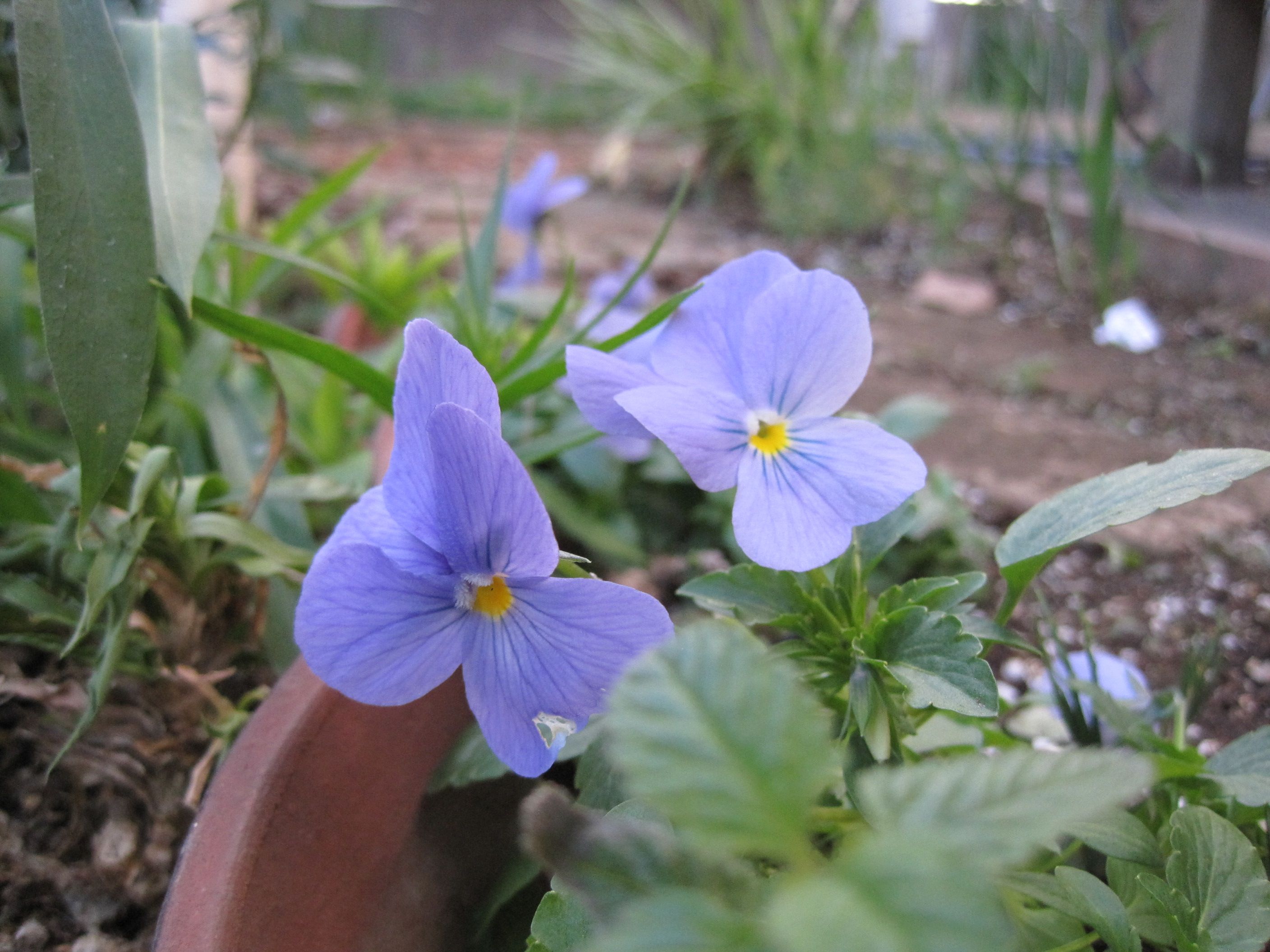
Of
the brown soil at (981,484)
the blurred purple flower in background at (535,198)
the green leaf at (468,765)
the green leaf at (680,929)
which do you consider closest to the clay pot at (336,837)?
the green leaf at (468,765)

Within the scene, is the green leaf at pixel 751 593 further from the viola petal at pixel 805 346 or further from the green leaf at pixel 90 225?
the green leaf at pixel 90 225

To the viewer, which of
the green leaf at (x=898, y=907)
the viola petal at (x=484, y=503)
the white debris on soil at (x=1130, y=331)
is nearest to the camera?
the green leaf at (x=898, y=907)

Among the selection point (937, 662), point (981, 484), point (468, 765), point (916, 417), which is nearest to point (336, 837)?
point (468, 765)

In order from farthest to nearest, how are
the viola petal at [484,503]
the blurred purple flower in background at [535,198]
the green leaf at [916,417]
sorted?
1. the blurred purple flower in background at [535,198]
2. the green leaf at [916,417]
3. the viola petal at [484,503]

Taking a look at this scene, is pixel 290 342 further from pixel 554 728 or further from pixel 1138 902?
pixel 1138 902

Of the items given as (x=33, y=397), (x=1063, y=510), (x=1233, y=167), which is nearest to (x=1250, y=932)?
(x=1063, y=510)

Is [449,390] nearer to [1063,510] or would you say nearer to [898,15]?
[1063,510]

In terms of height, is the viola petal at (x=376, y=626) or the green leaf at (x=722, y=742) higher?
the green leaf at (x=722, y=742)
